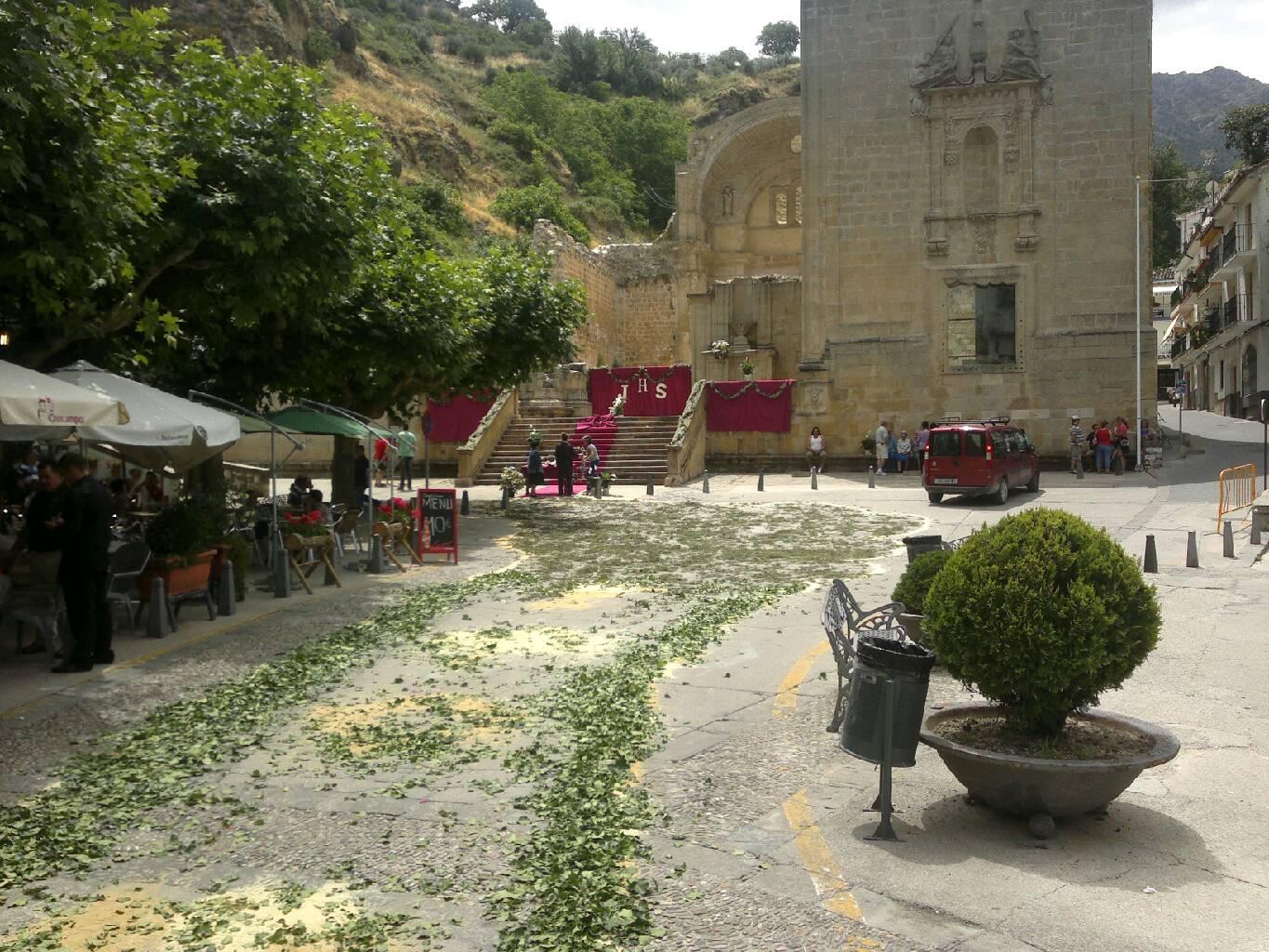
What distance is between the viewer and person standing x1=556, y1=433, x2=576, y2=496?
1023 inches

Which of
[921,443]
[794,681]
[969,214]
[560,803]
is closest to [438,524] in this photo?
[794,681]

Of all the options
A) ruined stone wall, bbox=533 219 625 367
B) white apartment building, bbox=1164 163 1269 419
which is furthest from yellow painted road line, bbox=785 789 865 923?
white apartment building, bbox=1164 163 1269 419

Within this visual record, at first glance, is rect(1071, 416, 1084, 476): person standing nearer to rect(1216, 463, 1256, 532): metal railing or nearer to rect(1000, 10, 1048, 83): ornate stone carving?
rect(1216, 463, 1256, 532): metal railing

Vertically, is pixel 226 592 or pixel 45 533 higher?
pixel 45 533

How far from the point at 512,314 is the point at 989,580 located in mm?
17699

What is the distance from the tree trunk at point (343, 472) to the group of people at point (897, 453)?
1624 cm

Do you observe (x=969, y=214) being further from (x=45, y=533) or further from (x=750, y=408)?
(x=45, y=533)

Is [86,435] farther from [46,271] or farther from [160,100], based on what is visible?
[160,100]

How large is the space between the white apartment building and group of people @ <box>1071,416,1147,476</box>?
1322cm

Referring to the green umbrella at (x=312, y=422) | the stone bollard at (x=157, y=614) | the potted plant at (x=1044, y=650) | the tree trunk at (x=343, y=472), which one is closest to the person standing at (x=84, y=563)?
the stone bollard at (x=157, y=614)

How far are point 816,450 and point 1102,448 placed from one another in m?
7.35

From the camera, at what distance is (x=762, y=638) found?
10.2m

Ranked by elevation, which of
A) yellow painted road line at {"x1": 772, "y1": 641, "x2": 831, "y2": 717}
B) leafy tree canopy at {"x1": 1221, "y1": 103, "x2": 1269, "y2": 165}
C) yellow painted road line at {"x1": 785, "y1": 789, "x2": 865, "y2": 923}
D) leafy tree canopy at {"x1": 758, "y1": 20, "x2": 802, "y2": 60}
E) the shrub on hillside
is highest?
leafy tree canopy at {"x1": 758, "y1": 20, "x2": 802, "y2": 60}

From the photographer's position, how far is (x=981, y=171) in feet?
105
